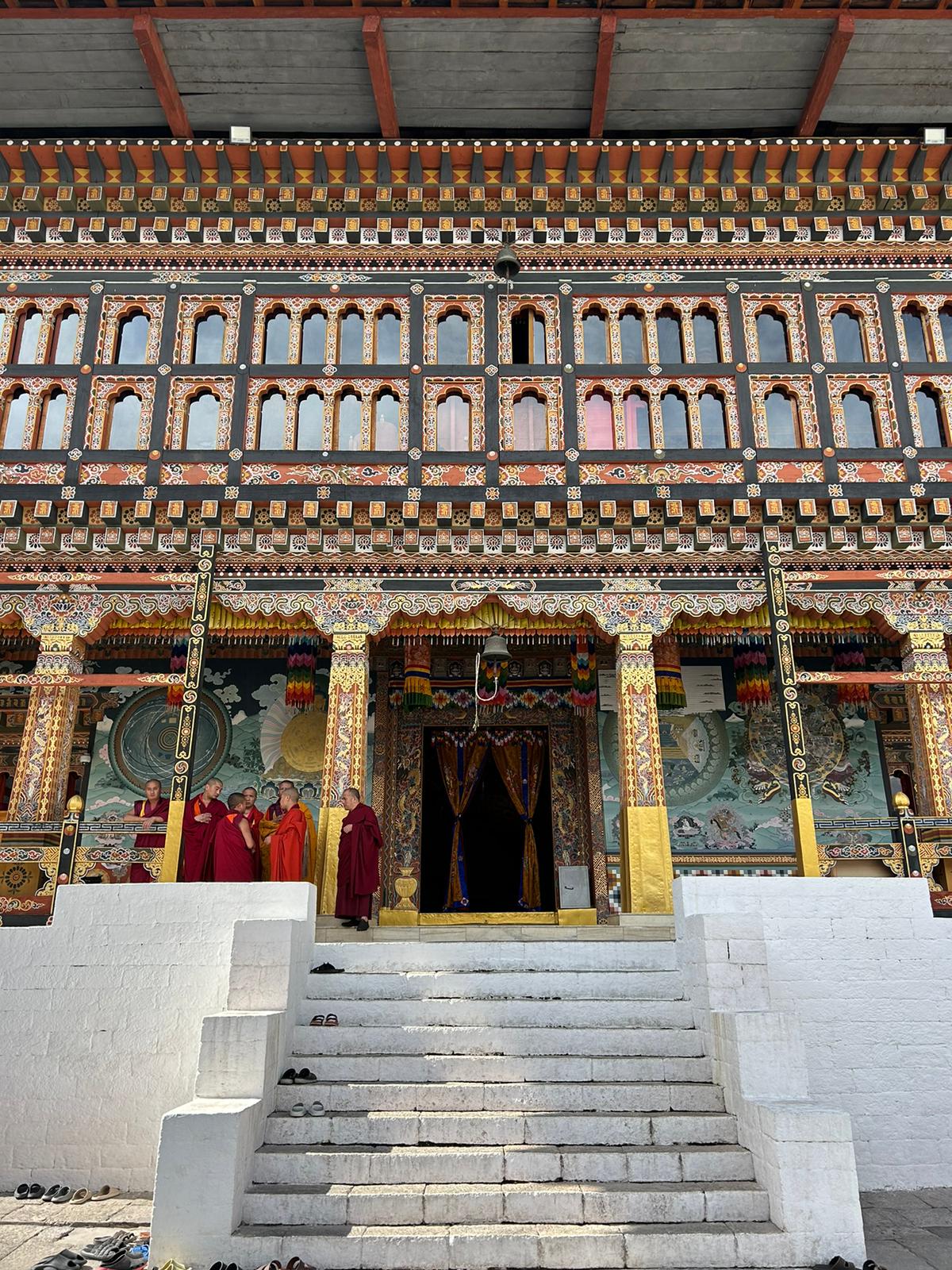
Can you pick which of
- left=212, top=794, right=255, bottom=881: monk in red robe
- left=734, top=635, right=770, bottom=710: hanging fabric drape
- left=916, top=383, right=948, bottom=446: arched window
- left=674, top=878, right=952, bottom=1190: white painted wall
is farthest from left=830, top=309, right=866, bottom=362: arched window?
left=212, top=794, right=255, bottom=881: monk in red robe

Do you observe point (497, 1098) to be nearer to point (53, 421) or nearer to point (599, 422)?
point (599, 422)

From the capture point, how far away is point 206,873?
368 inches

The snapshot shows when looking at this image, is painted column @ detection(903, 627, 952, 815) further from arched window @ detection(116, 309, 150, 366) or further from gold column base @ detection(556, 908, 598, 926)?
arched window @ detection(116, 309, 150, 366)

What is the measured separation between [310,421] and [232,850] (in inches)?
203

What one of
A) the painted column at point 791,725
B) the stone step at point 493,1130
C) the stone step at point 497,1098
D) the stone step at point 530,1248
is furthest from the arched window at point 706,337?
the stone step at point 530,1248

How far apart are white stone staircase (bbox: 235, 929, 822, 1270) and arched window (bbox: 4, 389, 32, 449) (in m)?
7.84

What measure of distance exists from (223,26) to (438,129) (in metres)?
2.62

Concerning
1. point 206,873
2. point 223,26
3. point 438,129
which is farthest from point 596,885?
point 223,26

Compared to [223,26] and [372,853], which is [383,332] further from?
[372,853]

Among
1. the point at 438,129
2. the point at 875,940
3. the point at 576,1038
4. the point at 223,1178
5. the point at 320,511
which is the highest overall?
Result: the point at 438,129

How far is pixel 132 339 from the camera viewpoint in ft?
40.8

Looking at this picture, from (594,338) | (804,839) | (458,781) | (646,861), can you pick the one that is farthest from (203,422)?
(804,839)

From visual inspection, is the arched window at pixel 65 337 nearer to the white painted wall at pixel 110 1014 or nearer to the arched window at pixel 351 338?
the arched window at pixel 351 338

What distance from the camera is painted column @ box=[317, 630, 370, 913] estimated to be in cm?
1046
